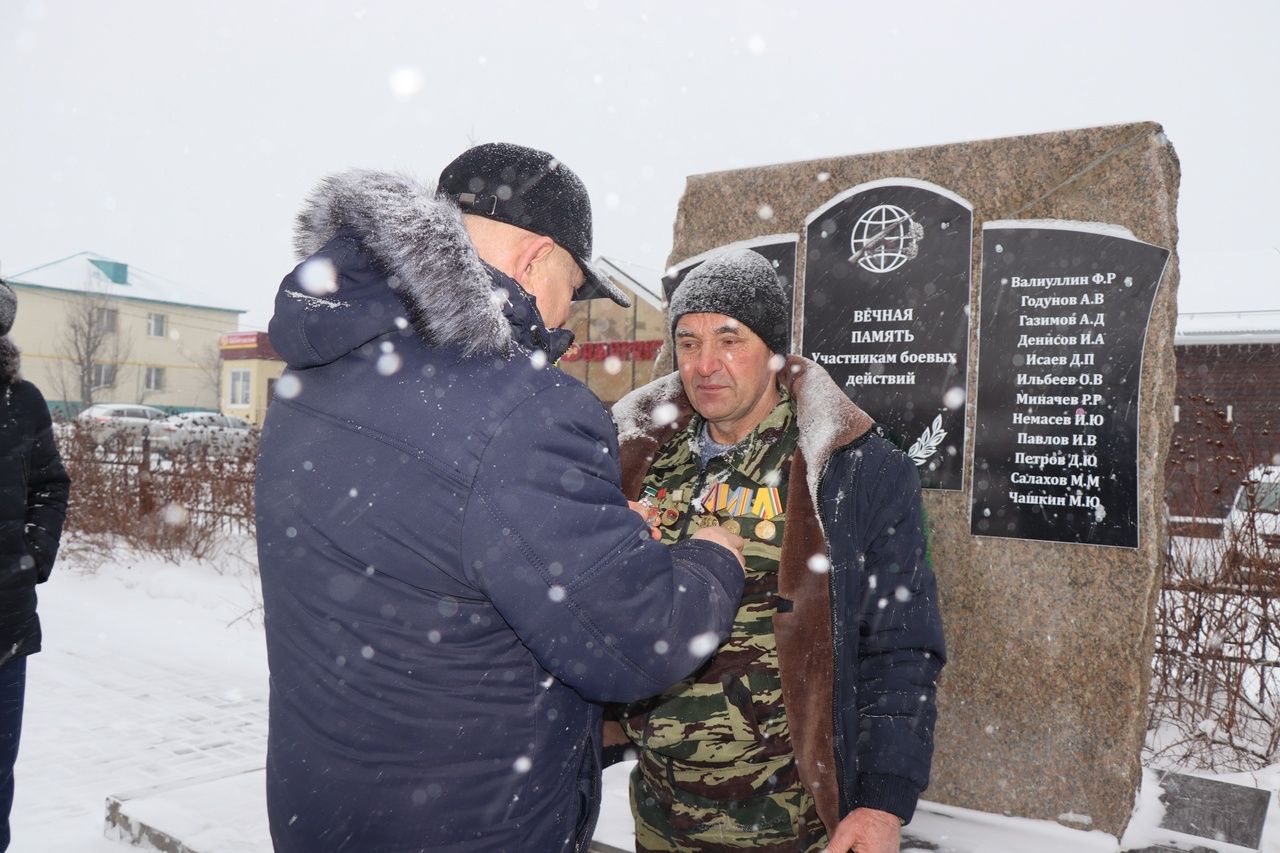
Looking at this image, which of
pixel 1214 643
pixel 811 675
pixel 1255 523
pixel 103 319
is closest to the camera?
pixel 811 675

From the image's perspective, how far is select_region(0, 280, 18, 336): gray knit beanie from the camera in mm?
3085

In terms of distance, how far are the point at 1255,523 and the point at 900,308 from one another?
114 inches

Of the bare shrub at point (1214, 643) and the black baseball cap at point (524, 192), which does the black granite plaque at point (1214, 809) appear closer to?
the bare shrub at point (1214, 643)

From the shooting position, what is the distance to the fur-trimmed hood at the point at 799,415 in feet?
7.50

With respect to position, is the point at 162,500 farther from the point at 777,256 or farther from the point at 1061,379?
the point at 1061,379

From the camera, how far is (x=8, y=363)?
3.16 metres

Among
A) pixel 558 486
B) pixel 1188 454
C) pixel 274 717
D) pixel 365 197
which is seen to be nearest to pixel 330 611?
pixel 274 717

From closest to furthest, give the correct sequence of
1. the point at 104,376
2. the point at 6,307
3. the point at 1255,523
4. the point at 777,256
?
the point at 6,307, the point at 777,256, the point at 1255,523, the point at 104,376

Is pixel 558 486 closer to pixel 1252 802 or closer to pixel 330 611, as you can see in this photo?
pixel 330 611

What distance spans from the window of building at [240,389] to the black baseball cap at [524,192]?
141 feet

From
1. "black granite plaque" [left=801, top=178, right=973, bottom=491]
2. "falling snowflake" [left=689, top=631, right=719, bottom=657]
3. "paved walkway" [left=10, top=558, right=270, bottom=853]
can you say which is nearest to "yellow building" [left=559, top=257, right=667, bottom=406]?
"paved walkway" [left=10, top=558, right=270, bottom=853]

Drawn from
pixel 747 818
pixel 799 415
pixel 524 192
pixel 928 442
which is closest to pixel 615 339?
pixel 928 442

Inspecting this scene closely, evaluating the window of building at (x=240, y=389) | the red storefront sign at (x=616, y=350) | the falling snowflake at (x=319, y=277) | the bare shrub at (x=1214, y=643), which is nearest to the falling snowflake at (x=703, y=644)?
the falling snowflake at (x=319, y=277)

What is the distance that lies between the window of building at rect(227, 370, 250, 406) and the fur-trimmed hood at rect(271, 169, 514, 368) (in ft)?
142
